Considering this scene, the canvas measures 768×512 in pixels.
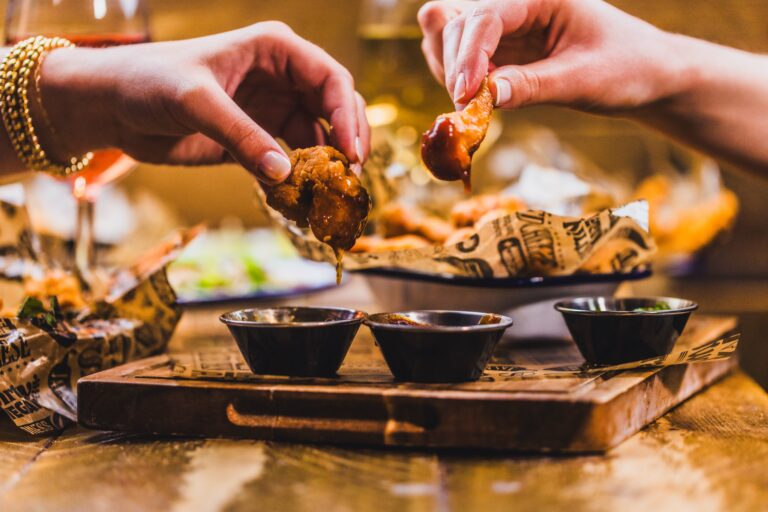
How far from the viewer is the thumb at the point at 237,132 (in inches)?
53.0

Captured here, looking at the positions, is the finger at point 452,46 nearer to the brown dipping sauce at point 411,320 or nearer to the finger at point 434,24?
the finger at point 434,24

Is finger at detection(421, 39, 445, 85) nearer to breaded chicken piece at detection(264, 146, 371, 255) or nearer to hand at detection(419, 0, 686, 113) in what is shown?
hand at detection(419, 0, 686, 113)

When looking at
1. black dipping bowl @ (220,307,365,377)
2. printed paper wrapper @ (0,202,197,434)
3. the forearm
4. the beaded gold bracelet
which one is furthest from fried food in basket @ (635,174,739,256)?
the beaded gold bracelet

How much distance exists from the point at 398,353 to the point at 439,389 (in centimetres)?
9

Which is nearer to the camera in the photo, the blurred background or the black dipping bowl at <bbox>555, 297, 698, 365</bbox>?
the black dipping bowl at <bbox>555, 297, 698, 365</bbox>

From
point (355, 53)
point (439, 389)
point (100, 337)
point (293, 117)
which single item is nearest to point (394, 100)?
point (355, 53)

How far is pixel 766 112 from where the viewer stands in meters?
1.93

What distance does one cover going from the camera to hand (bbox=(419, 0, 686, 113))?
1.43 meters

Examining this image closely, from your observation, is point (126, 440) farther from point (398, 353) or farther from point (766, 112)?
point (766, 112)

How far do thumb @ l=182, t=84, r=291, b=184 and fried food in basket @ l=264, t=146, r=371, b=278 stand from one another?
0.13 ft

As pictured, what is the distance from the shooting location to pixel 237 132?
1.35 m

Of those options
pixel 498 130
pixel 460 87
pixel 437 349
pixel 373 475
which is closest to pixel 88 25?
pixel 460 87

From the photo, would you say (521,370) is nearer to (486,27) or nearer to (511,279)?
(511,279)

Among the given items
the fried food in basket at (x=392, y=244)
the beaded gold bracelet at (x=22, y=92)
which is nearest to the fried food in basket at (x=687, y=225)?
the fried food in basket at (x=392, y=244)
